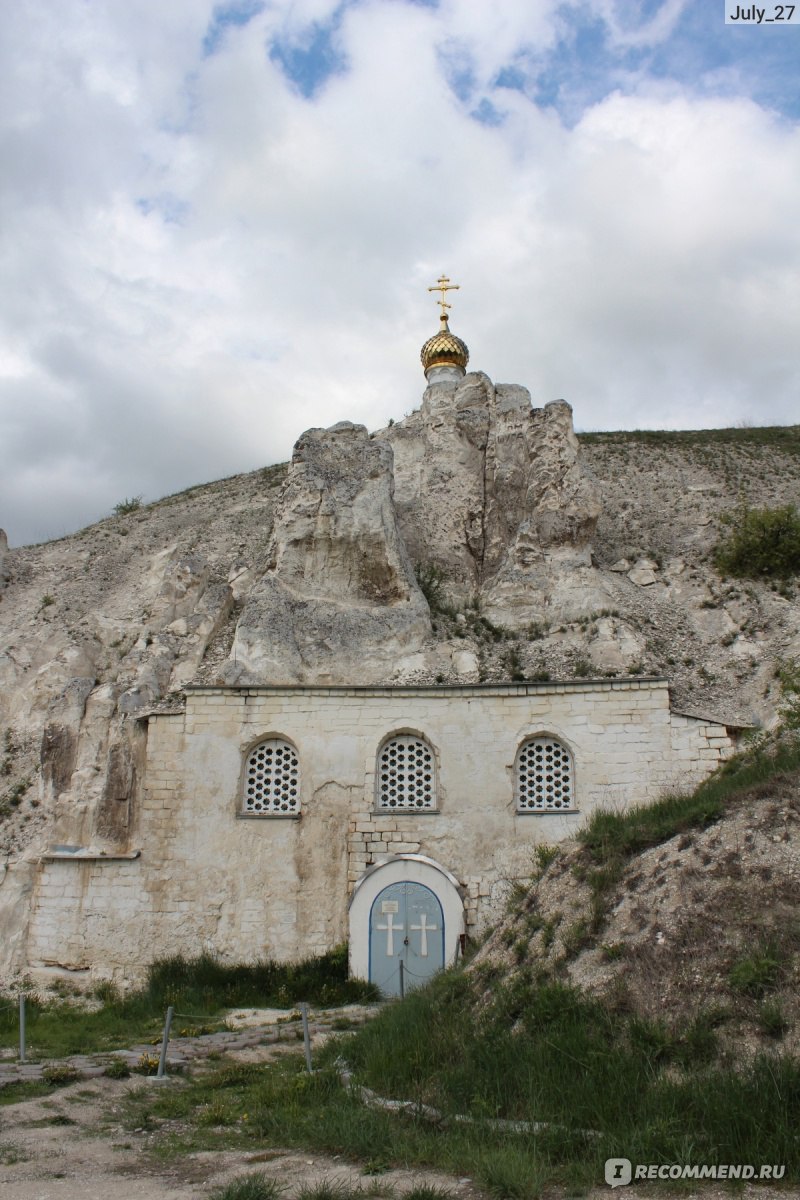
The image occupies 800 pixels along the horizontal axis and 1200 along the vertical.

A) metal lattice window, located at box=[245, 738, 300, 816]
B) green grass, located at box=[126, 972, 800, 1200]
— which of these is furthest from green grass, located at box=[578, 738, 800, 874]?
metal lattice window, located at box=[245, 738, 300, 816]

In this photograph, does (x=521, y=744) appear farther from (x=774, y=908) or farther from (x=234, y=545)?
(x=234, y=545)

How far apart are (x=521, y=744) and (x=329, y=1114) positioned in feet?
29.5

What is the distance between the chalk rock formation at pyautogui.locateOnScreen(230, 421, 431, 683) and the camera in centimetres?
2025

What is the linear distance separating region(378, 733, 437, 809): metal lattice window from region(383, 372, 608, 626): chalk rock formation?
7.33 m

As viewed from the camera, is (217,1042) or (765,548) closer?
(217,1042)

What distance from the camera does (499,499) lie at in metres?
26.8

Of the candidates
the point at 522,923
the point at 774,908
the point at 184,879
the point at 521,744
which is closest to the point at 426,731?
the point at 521,744

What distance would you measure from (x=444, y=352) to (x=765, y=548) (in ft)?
44.2

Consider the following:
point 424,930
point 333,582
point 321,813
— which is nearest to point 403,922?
point 424,930

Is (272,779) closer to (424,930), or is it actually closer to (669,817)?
(424,930)

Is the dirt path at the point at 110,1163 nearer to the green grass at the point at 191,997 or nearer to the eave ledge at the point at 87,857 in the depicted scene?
the green grass at the point at 191,997

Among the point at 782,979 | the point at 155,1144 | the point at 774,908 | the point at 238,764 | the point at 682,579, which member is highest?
the point at 682,579

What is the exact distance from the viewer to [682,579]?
84.1 ft

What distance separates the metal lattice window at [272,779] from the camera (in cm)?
1606
